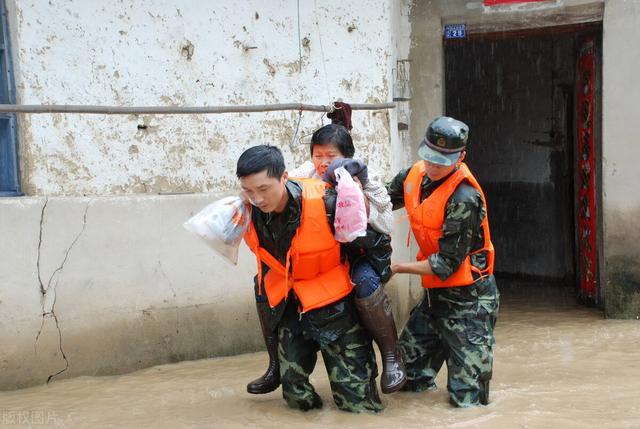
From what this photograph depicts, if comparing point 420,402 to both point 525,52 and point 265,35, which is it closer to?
point 265,35

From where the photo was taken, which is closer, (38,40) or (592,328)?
(38,40)

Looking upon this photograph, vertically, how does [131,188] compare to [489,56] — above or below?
below

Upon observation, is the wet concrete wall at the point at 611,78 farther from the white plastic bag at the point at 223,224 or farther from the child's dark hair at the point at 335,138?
the white plastic bag at the point at 223,224

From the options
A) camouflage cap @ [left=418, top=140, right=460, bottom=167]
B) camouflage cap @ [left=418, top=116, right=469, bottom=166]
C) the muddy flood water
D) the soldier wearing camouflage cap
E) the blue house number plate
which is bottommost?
the muddy flood water

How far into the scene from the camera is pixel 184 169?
565 cm

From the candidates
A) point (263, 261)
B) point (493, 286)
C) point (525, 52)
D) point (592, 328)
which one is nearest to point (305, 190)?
point (263, 261)

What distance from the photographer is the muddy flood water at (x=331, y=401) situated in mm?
4051

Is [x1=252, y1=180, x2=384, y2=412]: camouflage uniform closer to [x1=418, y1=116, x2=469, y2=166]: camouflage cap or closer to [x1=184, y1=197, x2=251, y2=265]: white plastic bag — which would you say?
[x1=184, y1=197, x2=251, y2=265]: white plastic bag

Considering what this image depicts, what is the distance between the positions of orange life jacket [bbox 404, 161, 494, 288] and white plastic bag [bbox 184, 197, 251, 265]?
0.98 m

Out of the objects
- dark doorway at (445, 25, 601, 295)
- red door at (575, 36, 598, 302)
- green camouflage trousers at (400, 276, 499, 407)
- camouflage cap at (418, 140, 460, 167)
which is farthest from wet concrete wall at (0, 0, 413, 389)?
dark doorway at (445, 25, 601, 295)

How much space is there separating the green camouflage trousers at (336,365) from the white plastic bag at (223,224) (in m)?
0.55

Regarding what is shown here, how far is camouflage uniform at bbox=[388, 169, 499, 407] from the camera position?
13.4ft

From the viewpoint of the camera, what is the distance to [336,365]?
4094 mm

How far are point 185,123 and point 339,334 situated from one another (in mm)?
2301
